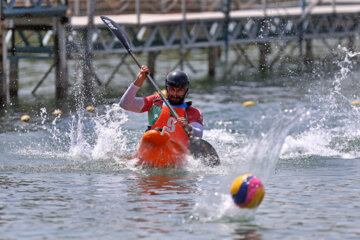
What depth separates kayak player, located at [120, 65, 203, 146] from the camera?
1163 centimetres

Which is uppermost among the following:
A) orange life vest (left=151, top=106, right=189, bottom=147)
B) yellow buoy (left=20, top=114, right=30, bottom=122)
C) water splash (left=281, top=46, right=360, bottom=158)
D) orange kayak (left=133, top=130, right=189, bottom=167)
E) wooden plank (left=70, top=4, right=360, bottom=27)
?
wooden plank (left=70, top=4, right=360, bottom=27)

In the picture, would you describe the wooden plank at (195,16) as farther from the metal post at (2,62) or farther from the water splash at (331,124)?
the water splash at (331,124)

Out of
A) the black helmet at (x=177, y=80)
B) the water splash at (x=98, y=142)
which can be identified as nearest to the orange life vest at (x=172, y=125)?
the black helmet at (x=177, y=80)

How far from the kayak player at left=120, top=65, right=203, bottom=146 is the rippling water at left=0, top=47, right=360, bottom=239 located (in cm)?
44

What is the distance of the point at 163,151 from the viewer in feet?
38.1

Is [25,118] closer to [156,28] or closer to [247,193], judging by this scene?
[156,28]

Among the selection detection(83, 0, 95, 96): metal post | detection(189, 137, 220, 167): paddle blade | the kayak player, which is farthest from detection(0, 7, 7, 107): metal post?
detection(189, 137, 220, 167): paddle blade

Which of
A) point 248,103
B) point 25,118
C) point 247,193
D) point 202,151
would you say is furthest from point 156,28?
point 247,193

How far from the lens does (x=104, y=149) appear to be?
13.4 m

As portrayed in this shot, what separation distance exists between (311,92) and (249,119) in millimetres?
4019

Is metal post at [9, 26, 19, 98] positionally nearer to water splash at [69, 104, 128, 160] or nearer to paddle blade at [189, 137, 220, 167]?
water splash at [69, 104, 128, 160]

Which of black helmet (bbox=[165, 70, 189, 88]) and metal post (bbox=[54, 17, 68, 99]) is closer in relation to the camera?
black helmet (bbox=[165, 70, 189, 88])

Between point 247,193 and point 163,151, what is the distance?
10.7 ft

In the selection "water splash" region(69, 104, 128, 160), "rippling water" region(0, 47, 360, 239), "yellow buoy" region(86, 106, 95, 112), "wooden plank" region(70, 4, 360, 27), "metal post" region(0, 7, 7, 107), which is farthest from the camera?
"wooden plank" region(70, 4, 360, 27)
